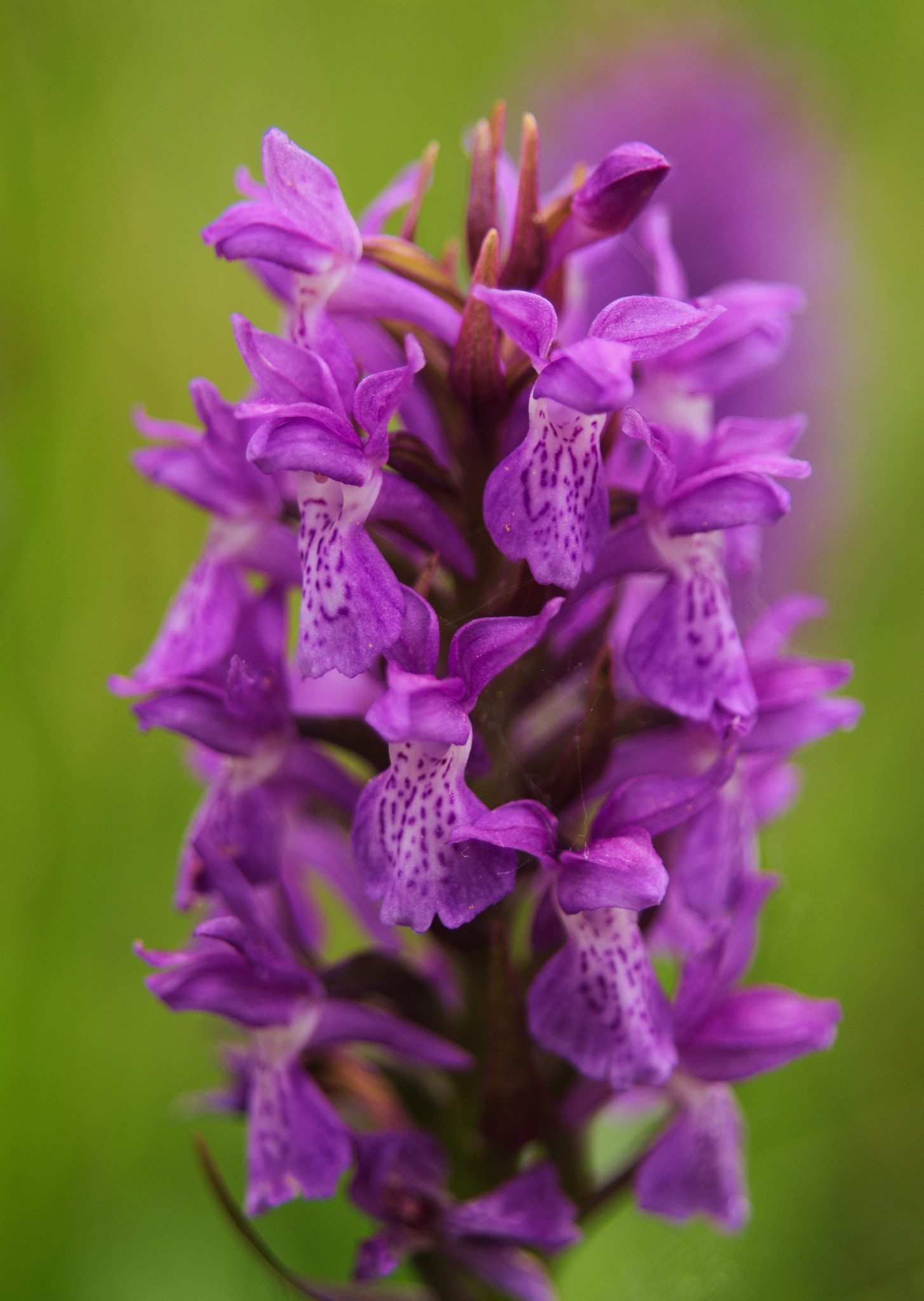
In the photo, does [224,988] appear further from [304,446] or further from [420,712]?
[304,446]

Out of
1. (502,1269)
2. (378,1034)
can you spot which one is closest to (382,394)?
(378,1034)

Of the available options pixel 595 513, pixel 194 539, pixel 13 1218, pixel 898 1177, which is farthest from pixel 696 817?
pixel 194 539

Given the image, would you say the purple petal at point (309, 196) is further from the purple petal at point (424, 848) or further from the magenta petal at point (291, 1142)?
the magenta petal at point (291, 1142)

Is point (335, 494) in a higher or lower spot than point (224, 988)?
higher

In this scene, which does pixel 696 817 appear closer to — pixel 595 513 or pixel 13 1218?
pixel 595 513

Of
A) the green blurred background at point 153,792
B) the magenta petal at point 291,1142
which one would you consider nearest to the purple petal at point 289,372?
the magenta petal at point 291,1142

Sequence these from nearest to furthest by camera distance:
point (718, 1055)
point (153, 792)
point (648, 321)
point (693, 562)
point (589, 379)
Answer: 1. point (589, 379)
2. point (648, 321)
3. point (693, 562)
4. point (718, 1055)
5. point (153, 792)

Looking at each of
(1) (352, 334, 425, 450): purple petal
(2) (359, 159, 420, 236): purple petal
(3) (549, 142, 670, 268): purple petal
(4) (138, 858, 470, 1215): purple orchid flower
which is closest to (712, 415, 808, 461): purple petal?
(3) (549, 142, 670, 268): purple petal
